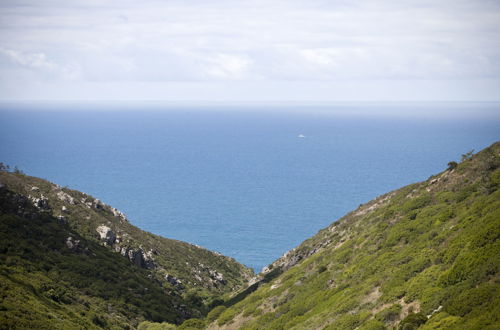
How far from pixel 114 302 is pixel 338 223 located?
30996mm

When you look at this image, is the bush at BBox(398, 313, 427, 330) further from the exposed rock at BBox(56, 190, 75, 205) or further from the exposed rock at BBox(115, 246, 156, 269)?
the exposed rock at BBox(56, 190, 75, 205)

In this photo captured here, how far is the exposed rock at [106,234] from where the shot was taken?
6138cm

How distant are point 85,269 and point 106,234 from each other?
41.9ft

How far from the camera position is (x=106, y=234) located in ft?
203

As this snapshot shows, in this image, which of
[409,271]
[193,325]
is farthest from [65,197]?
[409,271]

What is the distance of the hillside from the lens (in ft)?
121

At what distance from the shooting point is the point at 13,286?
34312 millimetres

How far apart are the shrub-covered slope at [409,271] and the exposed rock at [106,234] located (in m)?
23.4

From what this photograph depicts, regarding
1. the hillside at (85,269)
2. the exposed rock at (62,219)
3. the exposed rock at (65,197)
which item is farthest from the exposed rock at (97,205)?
the exposed rock at (62,219)

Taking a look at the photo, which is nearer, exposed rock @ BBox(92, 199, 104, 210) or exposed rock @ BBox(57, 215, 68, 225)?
exposed rock @ BBox(57, 215, 68, 225)

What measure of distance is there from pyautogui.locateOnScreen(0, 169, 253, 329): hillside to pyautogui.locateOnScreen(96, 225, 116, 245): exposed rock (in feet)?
0.48

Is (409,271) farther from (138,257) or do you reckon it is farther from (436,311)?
(138,257)

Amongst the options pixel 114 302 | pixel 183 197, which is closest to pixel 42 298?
pixel 114 302

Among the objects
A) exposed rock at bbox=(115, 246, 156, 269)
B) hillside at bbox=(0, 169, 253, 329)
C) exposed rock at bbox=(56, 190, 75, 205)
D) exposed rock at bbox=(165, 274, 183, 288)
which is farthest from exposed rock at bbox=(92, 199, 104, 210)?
exposed rock at bbox=(165, 274, 183, 288)
